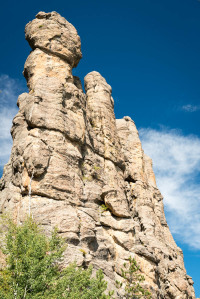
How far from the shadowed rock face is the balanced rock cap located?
0.12 meters

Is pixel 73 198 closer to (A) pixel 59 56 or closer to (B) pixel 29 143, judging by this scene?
(B) pixel 29 143

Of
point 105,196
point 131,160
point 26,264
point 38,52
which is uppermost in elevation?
point 38,52

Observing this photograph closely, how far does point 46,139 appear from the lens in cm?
2908

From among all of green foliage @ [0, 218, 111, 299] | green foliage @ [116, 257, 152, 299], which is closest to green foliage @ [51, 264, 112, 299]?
green foliage @ [0, 218, 111, 299]

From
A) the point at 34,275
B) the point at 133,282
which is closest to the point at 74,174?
the point at 133,282

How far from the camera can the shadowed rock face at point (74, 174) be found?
26.8 m

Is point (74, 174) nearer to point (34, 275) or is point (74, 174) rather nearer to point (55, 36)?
point (34, 275)

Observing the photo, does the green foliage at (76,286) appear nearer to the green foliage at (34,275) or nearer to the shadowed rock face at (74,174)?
the green foliage at (34,275)

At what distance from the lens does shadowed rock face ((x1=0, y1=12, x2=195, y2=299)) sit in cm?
2680

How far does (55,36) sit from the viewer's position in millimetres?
38188

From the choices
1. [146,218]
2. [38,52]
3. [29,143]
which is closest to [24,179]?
[29,143]

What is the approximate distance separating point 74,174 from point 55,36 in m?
18.0

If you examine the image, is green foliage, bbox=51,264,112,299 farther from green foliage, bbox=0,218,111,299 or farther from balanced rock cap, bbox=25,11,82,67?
balanced rock cap, bbox=25,11,82,67

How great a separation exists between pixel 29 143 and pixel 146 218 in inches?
780
